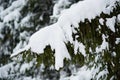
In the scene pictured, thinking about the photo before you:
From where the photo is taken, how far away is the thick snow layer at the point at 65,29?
94.3 inches

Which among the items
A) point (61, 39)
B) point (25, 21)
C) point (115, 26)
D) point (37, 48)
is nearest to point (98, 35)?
point (115, 26)

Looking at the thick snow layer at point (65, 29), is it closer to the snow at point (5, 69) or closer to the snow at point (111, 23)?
the snow at point (111, 23)

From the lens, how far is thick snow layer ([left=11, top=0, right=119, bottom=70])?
2394 millimetres

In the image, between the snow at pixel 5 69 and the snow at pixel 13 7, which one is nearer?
the snow at pixel 13 7

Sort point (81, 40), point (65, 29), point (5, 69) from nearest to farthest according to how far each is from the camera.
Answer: point (65, 29), point (81, 40), point (5, 69)

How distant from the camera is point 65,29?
243cm

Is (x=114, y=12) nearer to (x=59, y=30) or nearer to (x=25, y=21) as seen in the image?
(x=59, y=30)

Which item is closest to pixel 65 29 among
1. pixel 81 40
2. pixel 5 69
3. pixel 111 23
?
pixel 81 40

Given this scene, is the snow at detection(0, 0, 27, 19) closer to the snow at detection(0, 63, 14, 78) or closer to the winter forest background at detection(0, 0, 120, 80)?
the snow at detection(0, 63, 14, 78)

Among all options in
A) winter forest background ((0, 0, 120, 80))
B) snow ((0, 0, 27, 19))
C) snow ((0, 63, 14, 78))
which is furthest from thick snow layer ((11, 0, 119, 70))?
snow ((0, 63, 14, 78))

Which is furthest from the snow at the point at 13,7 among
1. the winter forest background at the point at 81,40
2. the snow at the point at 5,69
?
the winter forest background at the point at 81,40

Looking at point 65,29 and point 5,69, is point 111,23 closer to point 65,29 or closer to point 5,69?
point 65,29

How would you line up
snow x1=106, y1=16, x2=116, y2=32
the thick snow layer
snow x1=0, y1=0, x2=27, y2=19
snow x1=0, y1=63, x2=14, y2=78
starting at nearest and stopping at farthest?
the thick snow layer → snow x1=106, y1=16, x2=116, y2=32 → snow x1=0, y1=0, x2=27, y2=19 → snow x1=0, y1=63, x2=14, y2=78

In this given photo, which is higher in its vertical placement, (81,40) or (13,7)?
(13,7)
